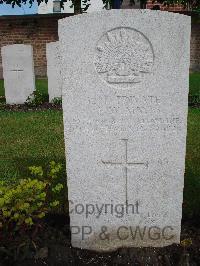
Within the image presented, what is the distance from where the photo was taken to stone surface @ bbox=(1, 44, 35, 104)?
29.6 ft

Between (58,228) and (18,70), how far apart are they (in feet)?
21.6

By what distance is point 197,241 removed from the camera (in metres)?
2.85

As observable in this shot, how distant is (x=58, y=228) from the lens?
3090 mm

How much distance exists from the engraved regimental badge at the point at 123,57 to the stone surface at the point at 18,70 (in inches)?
275

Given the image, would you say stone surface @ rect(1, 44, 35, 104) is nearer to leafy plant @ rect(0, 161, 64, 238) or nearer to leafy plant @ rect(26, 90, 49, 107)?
leafy plant @ rect(26, 90, 49, 107)

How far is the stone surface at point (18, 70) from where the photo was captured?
902cm

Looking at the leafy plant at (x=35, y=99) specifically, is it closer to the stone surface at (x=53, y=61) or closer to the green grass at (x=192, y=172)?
the stone surface at (x=53, y=61)

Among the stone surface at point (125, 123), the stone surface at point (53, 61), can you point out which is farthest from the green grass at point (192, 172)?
the stone surface at point (53, 61)

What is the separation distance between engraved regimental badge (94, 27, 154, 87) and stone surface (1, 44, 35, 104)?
275 inches

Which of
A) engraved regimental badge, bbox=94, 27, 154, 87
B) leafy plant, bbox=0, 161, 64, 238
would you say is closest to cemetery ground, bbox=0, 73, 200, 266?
leafy plant, bbox=0, 161, 64, 238

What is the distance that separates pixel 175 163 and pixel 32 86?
7.09 metres

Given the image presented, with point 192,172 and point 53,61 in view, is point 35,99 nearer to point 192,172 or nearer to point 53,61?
point 53,61

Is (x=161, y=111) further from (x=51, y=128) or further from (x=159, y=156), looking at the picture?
(x=51, y=128)

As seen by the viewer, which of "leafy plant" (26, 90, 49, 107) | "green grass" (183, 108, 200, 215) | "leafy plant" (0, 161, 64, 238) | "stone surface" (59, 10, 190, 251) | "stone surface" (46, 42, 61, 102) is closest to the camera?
"stone surface" (59, 10, 190, 251)
